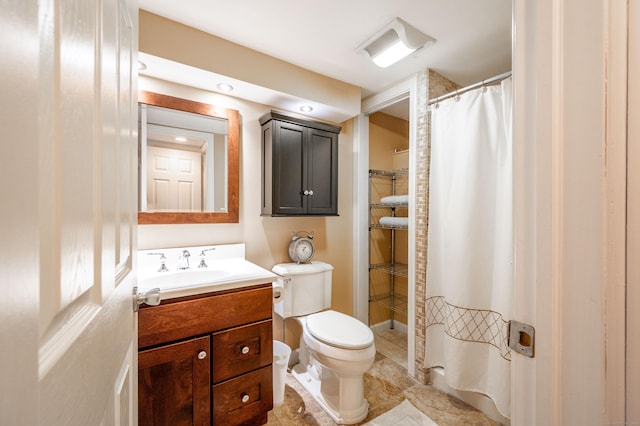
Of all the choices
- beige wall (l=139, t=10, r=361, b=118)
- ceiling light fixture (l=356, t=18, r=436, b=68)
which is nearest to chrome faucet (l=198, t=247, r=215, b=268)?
beige wall (l=139, t=10, r=361, b=118)

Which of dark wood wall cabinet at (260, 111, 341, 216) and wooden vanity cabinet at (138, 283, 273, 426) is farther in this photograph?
dark wood wall cabinet at (260, 111, 341, 216)

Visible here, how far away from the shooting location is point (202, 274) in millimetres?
1552

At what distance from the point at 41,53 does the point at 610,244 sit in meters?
0.87

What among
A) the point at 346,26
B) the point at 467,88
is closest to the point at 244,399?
the point at 346,26

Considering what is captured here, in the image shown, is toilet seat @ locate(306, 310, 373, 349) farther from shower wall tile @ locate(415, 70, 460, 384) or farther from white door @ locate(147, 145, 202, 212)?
white door @ locate(147, 145, 202, 212)

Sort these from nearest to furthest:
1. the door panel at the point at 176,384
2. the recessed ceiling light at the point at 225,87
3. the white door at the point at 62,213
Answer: the white door at the point at 62,213
the door panel at the point at 176,384
the recessed ceiling light at the point at 225,87

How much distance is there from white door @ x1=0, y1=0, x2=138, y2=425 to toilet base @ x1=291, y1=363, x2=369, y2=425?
1306 mm

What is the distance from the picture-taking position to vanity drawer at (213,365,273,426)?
1.26 meters

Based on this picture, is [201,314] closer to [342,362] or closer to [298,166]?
[342,362]

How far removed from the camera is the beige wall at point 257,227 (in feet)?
5.40

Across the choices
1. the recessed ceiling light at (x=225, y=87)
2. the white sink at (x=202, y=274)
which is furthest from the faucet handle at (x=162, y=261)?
the recessed ceiling light at (x=225, y=87)

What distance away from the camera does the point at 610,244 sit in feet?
1.59

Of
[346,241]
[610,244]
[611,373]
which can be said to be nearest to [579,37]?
[610,244]

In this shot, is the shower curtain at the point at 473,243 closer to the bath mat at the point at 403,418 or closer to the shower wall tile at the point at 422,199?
the shower wall tile at the point at 422,199
